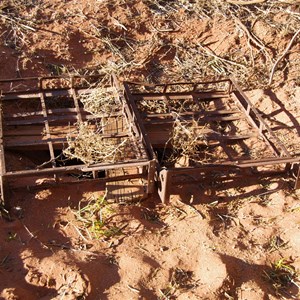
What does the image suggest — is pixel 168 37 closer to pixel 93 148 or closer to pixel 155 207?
pixel 93 148

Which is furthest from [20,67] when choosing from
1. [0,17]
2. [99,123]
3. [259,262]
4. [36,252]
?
[259,262]

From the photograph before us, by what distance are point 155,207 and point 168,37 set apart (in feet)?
8.85

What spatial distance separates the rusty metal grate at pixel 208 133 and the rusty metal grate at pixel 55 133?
169 mm

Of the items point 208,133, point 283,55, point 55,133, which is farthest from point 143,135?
point 283,55

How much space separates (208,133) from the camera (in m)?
5.21

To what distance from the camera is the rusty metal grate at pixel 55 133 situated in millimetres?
4355

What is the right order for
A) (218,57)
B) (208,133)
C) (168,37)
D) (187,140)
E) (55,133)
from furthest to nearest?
1. (168,37)
2. (218,57)
3. (208,133)
4. (55,133)
5. (187,140)

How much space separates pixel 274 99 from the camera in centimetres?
583

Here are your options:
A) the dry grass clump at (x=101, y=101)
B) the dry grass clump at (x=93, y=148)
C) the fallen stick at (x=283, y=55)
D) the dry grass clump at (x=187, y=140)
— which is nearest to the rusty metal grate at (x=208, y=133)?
the dry grass clump at (x=187, y=140)

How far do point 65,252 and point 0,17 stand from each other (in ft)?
11.3

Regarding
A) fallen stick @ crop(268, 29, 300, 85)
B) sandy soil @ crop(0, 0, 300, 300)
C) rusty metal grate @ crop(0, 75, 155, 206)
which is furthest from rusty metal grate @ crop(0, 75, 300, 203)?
fallen stick @ crop(268, 29, 300, 85)

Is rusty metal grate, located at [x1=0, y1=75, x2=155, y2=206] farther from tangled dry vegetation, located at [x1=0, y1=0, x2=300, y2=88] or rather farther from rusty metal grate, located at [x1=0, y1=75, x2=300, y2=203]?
tangled dry vegetation, located at [x1=0, y1=0, x2=300, y2=88]

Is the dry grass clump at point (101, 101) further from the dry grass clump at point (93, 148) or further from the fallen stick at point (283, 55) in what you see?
the fallen stick at point (283, 55)

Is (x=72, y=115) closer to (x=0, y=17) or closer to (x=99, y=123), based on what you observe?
(x=99, y=123)
